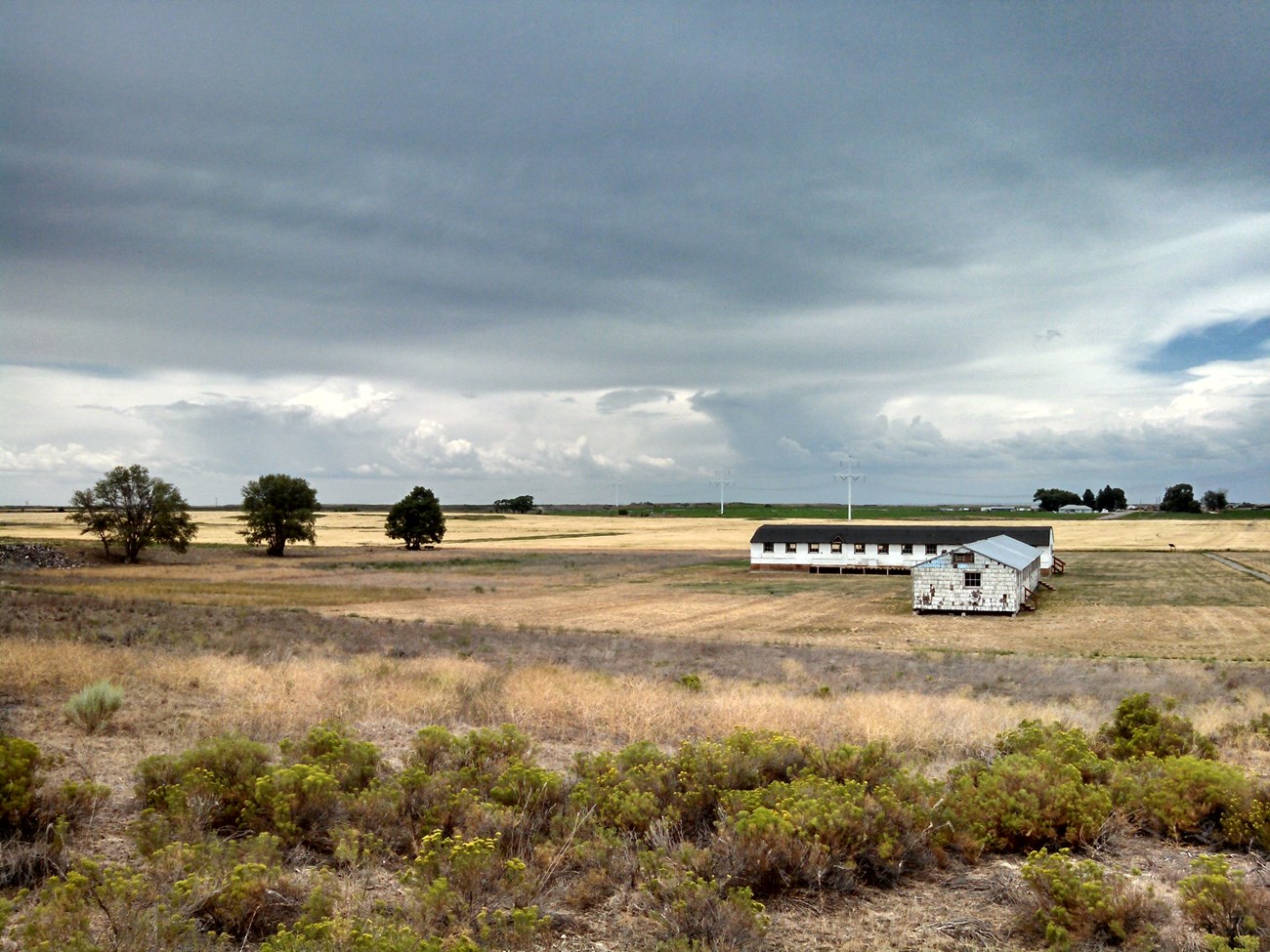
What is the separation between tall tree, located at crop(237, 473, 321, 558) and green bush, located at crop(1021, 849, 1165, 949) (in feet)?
332

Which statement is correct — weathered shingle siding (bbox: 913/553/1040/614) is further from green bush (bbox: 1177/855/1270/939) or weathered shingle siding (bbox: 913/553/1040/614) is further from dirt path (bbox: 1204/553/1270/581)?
green bush (bbox: 1177/855/1270/939)

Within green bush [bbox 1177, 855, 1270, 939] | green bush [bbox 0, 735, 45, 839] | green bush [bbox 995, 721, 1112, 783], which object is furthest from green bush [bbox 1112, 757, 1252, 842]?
green bush [bbox 0, 735, 45, 839]

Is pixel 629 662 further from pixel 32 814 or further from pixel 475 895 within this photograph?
pixel 475 895

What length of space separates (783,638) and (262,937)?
34.7 m

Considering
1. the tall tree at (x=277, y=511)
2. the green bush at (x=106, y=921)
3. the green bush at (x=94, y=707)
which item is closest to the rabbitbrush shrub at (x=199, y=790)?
the green bush at (x=106, y=921)

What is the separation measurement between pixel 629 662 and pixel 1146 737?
17.0m

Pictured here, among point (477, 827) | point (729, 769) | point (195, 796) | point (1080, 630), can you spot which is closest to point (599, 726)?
point (729, 769)

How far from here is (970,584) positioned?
54.1m

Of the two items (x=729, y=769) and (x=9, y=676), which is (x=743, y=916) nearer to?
(x=729, y=769)

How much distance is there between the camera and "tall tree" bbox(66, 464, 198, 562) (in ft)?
294

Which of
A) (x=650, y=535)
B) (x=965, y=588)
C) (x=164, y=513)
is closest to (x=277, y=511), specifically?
(x=164, y=513)

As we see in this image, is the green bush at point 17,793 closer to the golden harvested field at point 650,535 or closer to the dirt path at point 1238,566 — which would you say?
the dirt path at point 1238,566

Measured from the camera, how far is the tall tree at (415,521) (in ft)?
378

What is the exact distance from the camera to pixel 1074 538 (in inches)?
5049
